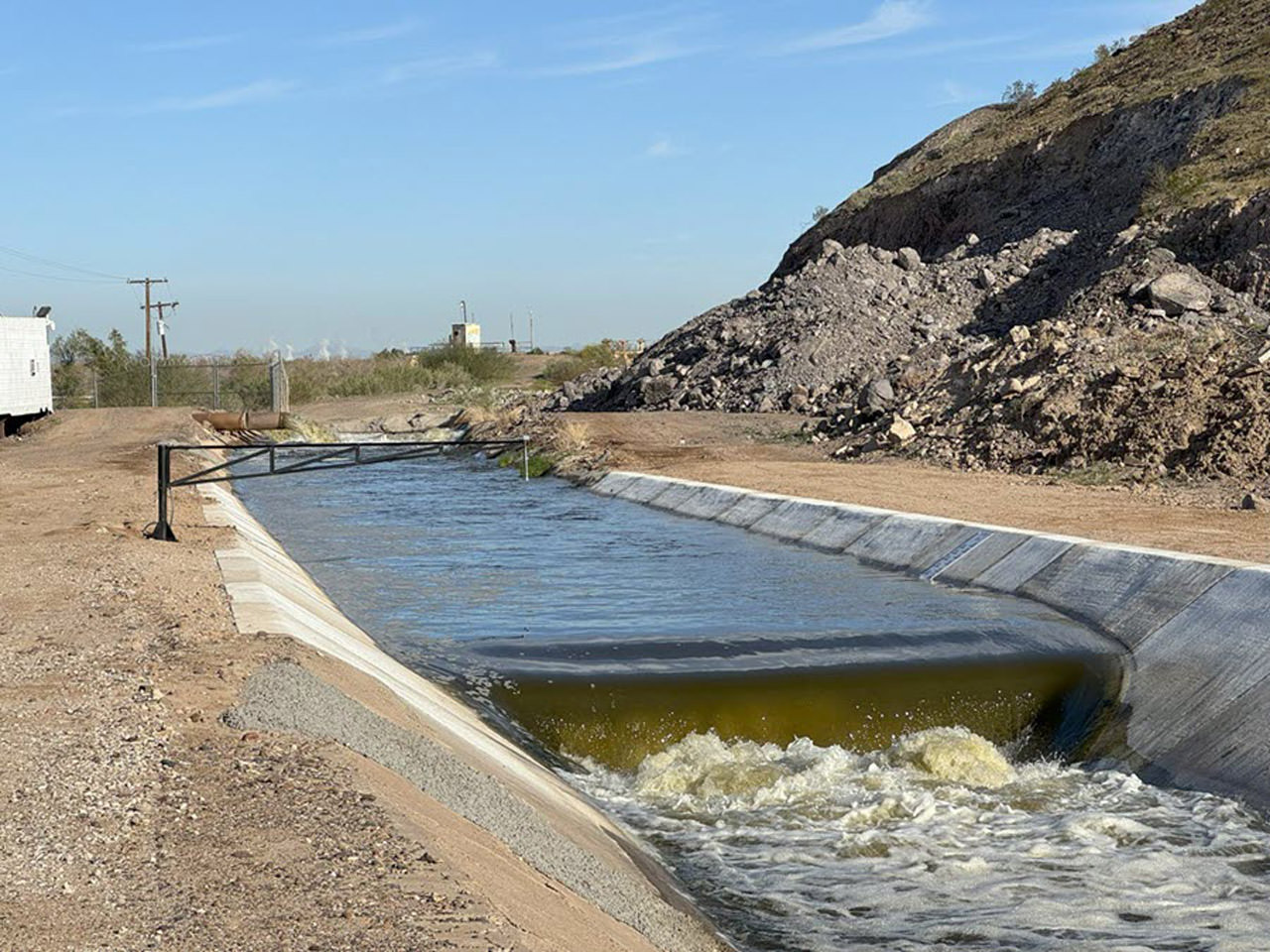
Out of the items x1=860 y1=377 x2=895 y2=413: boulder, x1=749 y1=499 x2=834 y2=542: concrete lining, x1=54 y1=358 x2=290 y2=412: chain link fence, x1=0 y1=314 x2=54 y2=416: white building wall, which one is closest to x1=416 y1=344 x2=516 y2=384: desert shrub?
x1=54 y1=358 x2=290 y2=412: chain link fence

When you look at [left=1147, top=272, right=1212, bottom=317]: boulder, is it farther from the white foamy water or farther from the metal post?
the white foamy water

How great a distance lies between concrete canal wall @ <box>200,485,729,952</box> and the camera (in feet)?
26.4

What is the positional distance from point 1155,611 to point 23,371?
43969mm

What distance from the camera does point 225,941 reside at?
564 centimetres

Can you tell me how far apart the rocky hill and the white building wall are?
18.5m

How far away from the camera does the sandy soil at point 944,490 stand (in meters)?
20.2

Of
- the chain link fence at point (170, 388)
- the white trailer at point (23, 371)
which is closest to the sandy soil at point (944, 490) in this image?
the white trailer at point (23, 371)

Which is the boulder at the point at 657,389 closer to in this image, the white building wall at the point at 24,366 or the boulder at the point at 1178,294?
the boulder at the point at 1178,294

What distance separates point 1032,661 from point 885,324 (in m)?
35.0

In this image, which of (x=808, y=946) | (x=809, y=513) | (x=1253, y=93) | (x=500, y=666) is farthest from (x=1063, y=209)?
(x=808, y=946)

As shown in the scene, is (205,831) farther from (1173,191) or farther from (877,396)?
(1173,191)

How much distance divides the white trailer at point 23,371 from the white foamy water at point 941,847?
41825 mm

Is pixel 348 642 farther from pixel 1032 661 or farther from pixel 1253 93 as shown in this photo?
pixel 1253 93

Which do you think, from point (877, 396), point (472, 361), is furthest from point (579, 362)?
point (877, 396)
